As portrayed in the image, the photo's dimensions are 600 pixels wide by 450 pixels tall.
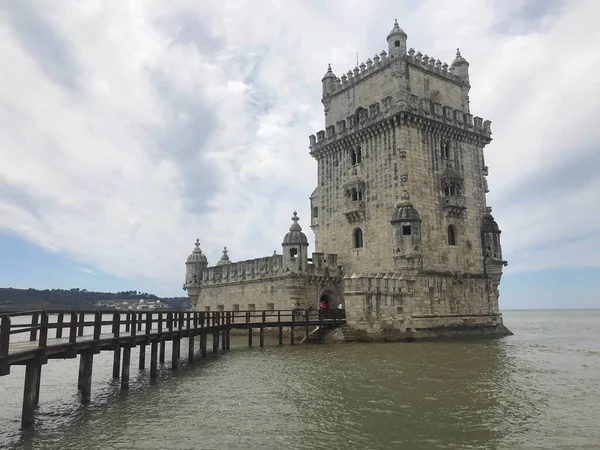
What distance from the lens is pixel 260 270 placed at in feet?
128

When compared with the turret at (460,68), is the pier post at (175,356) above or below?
below

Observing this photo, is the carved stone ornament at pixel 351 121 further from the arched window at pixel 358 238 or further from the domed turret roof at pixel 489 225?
the domed turret roof at pixel 489 225

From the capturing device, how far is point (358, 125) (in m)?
36.4

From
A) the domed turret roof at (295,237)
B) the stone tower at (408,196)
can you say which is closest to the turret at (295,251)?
the domed turret roof at (295,237)

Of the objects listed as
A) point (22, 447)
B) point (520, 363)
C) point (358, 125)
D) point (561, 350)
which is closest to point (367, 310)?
point (520, 363)

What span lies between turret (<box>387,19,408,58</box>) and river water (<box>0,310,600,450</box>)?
22502 mm

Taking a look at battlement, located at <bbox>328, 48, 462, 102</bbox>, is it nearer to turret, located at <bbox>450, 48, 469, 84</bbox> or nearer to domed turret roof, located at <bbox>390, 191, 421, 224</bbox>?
turret, located at <bbox>450, 48, 469, 84</bbox>

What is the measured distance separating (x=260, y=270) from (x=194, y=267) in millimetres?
10664

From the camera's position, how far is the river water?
10781 mm

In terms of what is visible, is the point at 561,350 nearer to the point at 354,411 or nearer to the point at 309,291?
the point at 309,291

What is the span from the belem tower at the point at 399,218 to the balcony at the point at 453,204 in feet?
0.26

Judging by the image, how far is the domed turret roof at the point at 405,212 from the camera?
31.4 m

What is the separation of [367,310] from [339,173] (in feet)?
40.8

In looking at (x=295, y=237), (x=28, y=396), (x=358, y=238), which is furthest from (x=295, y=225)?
(x=28, y=396)
